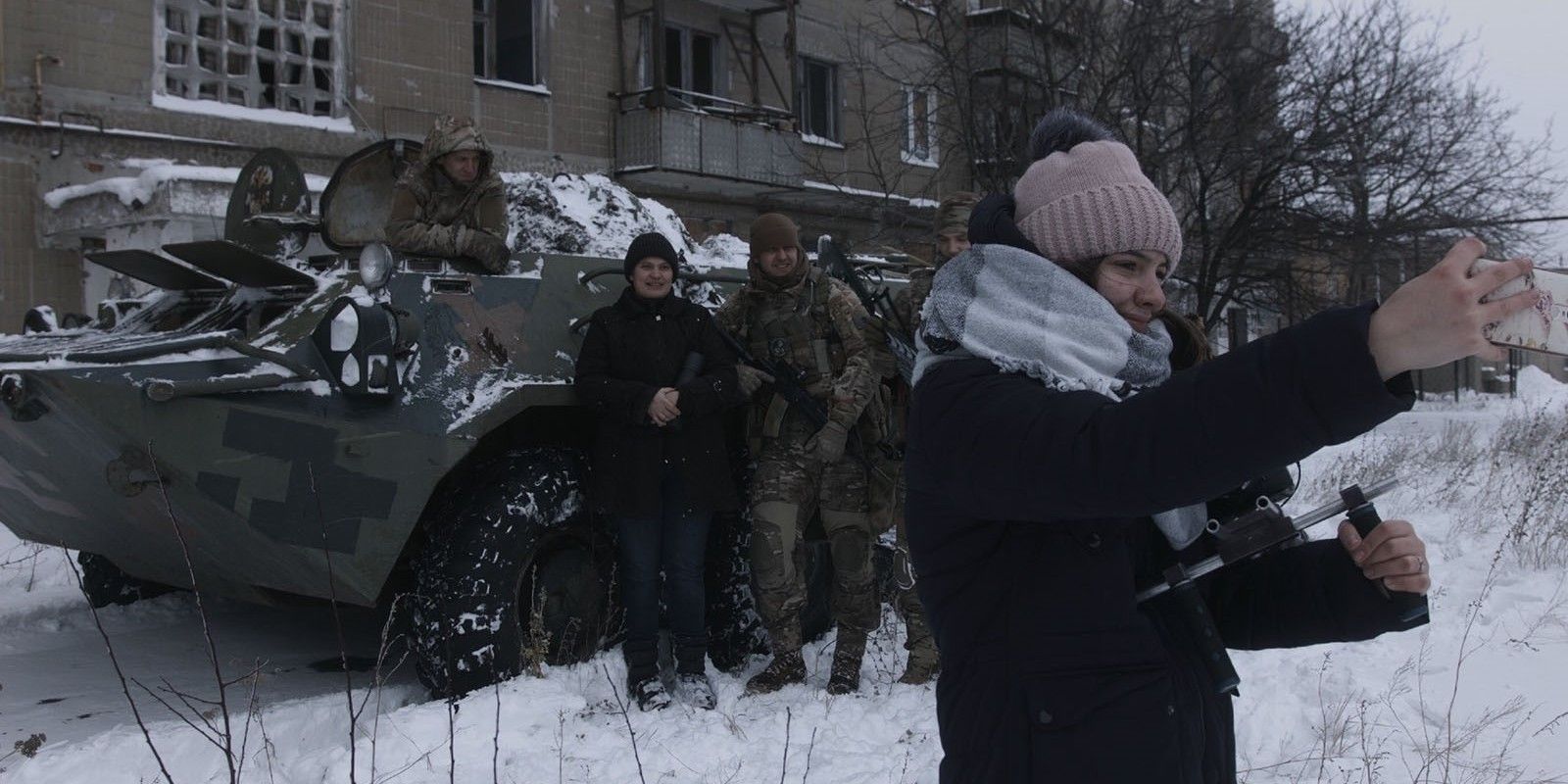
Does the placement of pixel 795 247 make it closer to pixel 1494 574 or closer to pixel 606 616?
pixel 606 616

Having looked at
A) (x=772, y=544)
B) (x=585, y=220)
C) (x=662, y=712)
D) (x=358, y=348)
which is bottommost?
(x=662, y=712)

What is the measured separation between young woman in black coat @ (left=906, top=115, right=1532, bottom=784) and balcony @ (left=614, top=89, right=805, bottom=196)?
1280 centimetres

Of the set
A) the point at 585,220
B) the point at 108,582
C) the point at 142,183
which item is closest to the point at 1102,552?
the point at 585,220

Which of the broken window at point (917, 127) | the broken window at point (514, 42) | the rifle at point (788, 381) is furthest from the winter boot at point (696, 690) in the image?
the broken window at point (917, 127)

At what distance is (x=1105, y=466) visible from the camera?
140 cm

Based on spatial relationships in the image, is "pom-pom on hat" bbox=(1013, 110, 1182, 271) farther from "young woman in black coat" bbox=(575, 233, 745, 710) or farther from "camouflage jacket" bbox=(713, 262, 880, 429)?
"camouflage jacket" bbox=(713, 262, 880, 429)

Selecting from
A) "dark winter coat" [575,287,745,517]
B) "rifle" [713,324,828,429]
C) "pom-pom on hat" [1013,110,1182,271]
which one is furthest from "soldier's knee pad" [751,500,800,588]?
"pom-pom on hat" [1013,110,1182,271]

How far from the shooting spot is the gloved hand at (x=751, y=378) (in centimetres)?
481

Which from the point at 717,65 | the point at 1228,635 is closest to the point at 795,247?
the point at 1228,635

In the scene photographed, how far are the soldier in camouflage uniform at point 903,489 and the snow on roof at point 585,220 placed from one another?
1.00 metres

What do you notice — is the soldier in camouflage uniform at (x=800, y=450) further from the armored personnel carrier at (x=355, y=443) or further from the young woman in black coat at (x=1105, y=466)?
the young woman in black coat at (x=1105, y=466)

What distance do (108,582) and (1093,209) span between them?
5.62m

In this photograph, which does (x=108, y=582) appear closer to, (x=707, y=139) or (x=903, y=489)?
(x=903, y=489)

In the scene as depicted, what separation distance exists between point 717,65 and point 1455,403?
1157 centimetres
